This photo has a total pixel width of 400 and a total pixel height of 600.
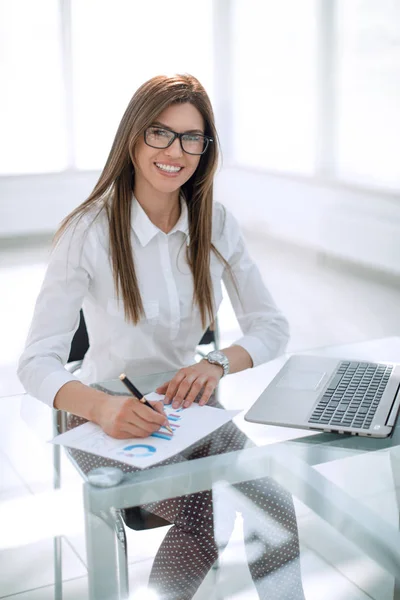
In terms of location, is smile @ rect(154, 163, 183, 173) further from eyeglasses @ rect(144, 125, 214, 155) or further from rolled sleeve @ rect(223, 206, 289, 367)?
rolled sleeve @ rect(223, 206, 289, 367)

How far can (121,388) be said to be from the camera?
1.65m

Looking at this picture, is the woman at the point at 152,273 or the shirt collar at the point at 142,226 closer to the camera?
the woman at the point at 152,273

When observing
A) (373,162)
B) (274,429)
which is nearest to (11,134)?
(373,162)

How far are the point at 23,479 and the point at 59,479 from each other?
6 centimetres

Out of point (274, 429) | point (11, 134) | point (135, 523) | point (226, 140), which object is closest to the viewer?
point (135, 523)

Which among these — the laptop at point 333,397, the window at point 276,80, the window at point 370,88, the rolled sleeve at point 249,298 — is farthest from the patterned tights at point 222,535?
the window at point 276,80

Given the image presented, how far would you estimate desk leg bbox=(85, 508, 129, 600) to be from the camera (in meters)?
1.08

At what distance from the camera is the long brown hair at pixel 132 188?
69.2 inches

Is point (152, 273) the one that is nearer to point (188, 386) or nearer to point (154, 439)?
point (188, 386)

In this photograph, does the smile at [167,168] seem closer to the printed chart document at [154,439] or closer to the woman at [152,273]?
the woman at [152,273]

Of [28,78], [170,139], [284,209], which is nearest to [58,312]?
[170,139]

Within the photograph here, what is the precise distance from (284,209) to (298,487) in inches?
172

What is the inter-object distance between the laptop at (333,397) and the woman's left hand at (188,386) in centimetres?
11

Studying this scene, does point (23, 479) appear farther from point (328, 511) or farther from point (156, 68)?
point (156, 68)
